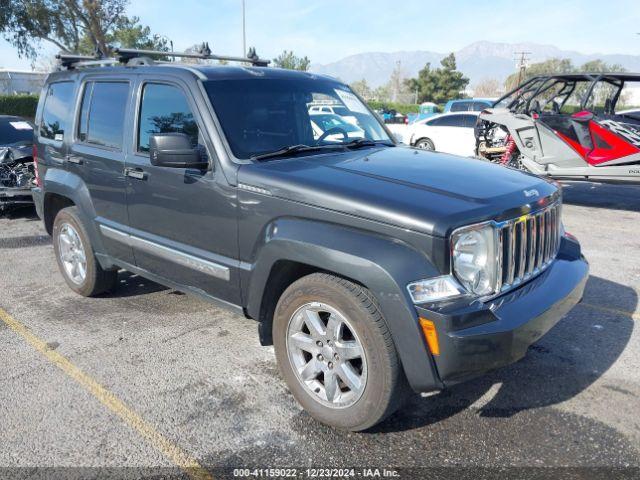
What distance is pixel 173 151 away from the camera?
3.25m

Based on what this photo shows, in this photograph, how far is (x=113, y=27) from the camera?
32.9 m

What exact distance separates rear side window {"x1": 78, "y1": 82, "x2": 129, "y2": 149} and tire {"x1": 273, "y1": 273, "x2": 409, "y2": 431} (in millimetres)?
2113

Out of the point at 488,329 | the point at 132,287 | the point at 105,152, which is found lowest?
the point at 132,287

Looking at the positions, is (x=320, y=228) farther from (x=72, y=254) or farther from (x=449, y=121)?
(x=449, y=121)

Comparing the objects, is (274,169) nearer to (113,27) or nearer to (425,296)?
(425,296)

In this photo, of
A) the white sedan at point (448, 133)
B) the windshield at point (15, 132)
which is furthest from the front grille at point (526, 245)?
the white sedan at point (448, 133)

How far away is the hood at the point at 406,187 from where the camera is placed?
2.60 m

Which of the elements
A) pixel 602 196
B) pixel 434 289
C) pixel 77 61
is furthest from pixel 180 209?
pixel 602 196

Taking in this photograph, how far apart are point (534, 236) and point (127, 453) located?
8.07ft

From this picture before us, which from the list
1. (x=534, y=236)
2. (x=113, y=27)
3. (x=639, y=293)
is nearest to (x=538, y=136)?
(x=639, y=293)

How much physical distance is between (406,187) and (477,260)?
531 mm

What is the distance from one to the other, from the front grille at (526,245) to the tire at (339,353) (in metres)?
0.68

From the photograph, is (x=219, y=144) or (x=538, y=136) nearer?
(x=219, y=144)

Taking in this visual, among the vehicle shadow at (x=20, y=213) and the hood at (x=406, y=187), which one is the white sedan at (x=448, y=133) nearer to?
the vehicle shadow at (x=20, y=213)
